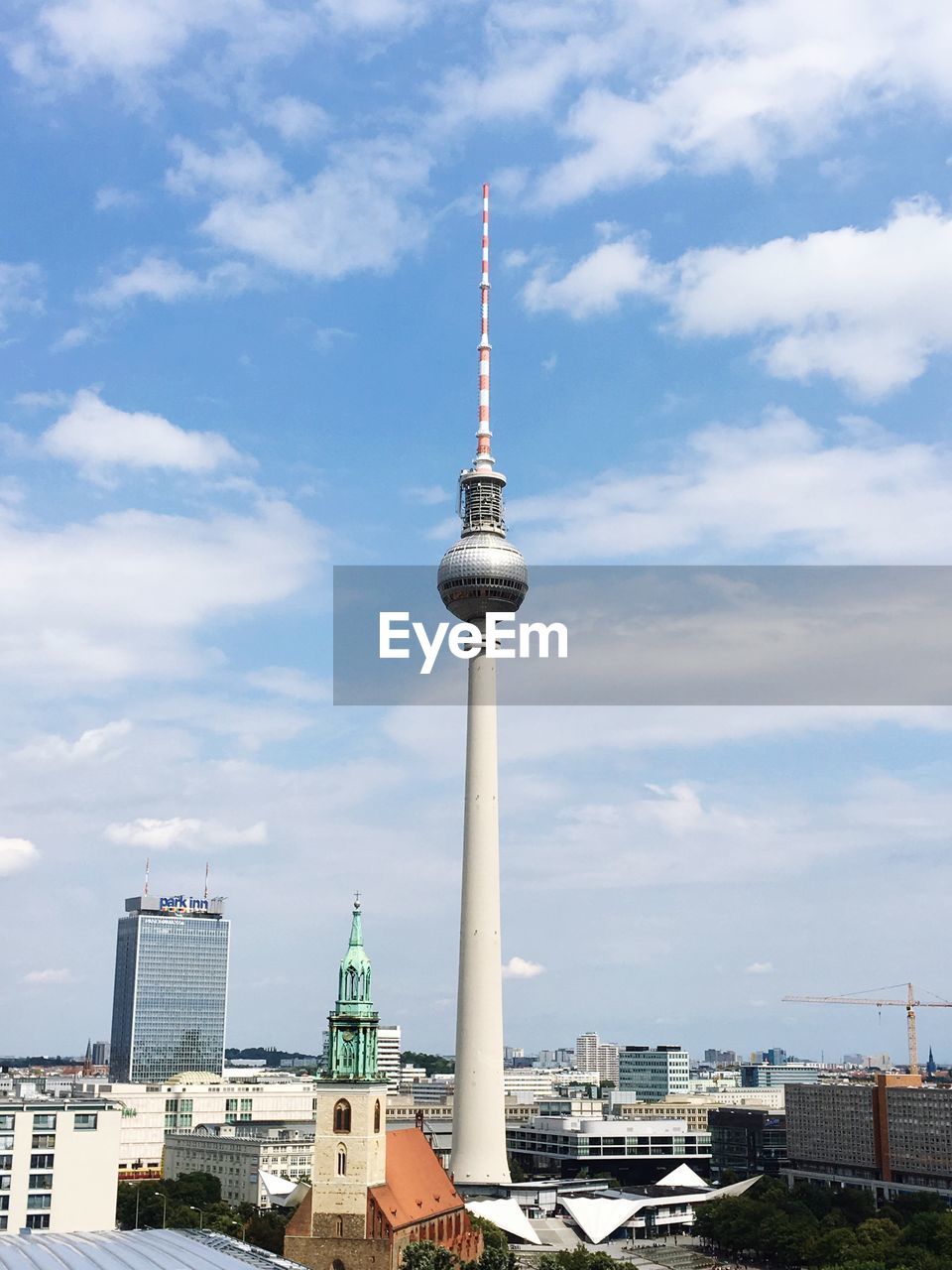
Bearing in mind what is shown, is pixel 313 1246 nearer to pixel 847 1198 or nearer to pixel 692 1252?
pixel 692 1252

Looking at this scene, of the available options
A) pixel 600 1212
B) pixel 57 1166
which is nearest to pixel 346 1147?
pixel 57 1166

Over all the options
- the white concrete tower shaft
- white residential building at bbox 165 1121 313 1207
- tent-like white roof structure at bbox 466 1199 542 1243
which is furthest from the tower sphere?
white residential building at bbox 165 1121 313 1207

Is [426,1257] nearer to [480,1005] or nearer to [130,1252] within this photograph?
[130,1252]

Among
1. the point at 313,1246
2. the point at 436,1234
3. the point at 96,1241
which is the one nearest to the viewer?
the point at 96,1241

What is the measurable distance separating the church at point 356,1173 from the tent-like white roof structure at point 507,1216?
3467cm

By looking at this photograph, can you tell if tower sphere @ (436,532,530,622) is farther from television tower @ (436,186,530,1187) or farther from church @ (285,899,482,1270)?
church @ (285,899,482,1270)

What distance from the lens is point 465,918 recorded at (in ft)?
502

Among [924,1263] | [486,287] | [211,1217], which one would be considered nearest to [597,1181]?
[211,1217]

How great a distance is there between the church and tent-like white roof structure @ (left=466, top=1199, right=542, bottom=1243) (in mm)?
34670

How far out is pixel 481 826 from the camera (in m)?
155

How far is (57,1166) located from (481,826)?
6159cm

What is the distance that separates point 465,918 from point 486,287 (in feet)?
250

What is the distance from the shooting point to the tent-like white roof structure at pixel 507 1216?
136500 millimetres

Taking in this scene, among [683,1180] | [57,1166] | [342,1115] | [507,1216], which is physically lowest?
[683,1180]
